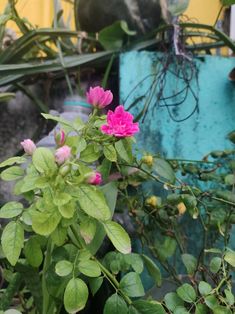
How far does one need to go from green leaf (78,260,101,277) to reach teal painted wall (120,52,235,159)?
0.80m

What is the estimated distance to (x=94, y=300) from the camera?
1.27 m

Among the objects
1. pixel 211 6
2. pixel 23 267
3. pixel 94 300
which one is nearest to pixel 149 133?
pixel 94 300

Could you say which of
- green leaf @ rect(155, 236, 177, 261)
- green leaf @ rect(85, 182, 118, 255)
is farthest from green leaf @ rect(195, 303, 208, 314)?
green leaf @ rect(155, 236, 177, 261)

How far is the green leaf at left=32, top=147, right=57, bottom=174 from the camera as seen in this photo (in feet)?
2.29

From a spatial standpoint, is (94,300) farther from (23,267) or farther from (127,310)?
(127,310)

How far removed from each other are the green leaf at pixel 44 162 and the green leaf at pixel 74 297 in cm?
18

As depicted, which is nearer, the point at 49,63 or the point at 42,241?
the point at 42,241

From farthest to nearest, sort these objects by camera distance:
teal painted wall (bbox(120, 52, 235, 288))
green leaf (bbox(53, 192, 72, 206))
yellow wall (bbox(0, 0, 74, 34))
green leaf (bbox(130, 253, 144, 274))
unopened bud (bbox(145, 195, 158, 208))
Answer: yellow wall (bbox(0, 0, 74, 34))
teal painted wall (bbox(120, 52, 235, 288))
unopened bud (bbox(145, 195, 158, 208))
green leaf (bbox(130, 253, 144, 274))
green leaf (bbox(53, 192, 72, 206))

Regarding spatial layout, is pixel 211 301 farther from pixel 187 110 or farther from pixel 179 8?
pixel 179 8

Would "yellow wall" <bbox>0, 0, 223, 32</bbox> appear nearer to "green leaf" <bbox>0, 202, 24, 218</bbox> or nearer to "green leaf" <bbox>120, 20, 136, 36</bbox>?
"green leaf" <bbox>120, 20, 136, 36</bbox>

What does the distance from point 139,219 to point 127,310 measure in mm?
415

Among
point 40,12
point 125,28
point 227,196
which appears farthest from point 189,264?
point 40,12

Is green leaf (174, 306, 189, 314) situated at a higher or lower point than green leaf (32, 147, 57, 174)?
lower

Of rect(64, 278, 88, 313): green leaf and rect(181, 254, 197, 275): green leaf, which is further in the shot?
rect(181, 254, 197, 275): green leaf
